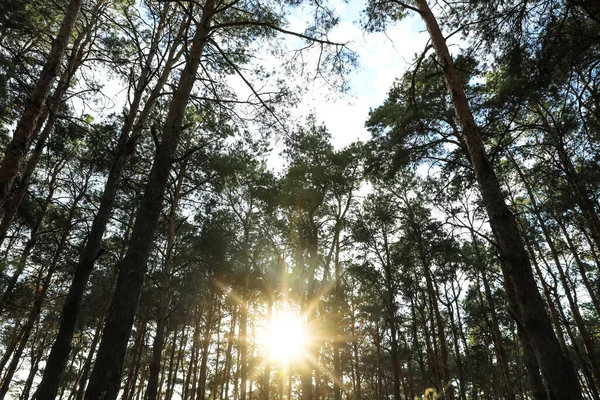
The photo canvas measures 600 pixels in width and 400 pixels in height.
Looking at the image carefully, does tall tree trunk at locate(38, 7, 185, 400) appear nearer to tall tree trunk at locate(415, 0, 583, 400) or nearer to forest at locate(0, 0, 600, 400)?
forest at locate(0, 0, 600, 400)

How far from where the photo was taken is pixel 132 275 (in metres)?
3.53

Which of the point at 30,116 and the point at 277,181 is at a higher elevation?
the point at 277,181

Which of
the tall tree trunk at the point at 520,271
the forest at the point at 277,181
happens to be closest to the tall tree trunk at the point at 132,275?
the forest at the point at 277,181

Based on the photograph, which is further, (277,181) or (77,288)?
(277,181)

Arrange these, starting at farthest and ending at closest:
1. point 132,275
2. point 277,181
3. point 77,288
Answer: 1. point 277,181
2. point 77,288
3. point 132,275

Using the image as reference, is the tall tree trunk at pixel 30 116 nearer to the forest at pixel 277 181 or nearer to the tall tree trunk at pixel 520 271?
the forest at pixel 277 181

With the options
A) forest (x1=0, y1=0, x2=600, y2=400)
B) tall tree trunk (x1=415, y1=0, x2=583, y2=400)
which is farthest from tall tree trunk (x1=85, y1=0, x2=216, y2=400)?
tall tree trunk (x1=415, y1=0, x2=583, y2=400)

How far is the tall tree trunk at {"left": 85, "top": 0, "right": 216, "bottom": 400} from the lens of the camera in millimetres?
3010

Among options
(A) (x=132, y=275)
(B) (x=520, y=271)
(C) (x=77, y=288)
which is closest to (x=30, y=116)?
(C) (x=77, y=288)

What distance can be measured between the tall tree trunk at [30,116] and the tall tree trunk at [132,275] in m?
2.31

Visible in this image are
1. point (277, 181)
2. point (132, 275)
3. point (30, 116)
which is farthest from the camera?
point (277, 181)

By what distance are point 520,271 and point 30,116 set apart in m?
7.41

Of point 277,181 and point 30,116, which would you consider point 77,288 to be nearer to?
point 30,116

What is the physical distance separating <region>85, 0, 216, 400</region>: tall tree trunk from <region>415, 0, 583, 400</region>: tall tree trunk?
172 inches
